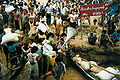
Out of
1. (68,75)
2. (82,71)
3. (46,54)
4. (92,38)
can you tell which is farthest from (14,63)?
(92,38)

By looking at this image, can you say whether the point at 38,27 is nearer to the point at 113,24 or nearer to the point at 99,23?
the point at 113,24

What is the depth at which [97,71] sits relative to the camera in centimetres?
518

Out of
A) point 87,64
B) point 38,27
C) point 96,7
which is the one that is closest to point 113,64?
point 87,64

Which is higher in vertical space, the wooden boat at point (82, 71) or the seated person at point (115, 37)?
the seated person at point (115, 37)

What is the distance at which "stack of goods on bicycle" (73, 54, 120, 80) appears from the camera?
461cm

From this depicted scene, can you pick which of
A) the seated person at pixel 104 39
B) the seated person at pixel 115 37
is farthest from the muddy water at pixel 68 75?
the seated person at pixel 115 37

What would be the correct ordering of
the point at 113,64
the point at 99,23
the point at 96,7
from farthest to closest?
1. the point at 99,23
2. the point at 96,7
3. the point at 113,64

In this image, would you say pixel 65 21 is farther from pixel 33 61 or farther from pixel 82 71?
pixel 33 61

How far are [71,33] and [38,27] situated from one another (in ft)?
7.59

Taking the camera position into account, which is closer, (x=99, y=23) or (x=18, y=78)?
(x=18, y=78)

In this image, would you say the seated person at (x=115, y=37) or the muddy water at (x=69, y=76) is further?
the seated person at (x=115, y=37)

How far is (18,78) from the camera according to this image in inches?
230

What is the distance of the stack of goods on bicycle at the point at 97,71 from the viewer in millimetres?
4605

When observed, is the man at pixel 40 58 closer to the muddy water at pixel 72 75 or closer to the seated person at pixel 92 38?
the muddy water at pixel 72 75
